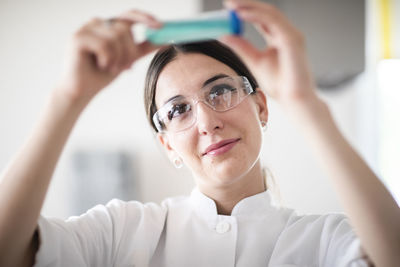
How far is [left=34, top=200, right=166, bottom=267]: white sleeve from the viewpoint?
26.0 inches

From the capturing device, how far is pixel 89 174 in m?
1.96

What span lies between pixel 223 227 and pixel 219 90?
26cm

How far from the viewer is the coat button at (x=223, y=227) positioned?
2.43 feet

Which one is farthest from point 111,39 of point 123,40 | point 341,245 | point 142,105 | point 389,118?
point 142,105

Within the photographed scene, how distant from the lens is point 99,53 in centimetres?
54

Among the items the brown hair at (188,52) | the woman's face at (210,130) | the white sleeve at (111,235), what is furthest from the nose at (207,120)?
the white sleeve at (111,235)

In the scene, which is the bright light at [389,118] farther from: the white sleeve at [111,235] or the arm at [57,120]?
the arm at [57,120]

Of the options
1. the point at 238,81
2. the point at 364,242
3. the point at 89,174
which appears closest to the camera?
the point at 364,242

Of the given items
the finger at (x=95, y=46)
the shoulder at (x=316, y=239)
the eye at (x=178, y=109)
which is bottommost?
the shoulder at (x=316, y=239)

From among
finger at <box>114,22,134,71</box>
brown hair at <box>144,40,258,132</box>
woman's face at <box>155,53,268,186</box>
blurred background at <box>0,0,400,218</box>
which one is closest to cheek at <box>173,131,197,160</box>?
woman's face at <box>155,53,268,186</box>

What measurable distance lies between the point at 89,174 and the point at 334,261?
5.02 ft

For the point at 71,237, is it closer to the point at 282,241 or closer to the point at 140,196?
the point at 282,241

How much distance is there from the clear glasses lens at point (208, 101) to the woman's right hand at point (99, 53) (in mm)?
169

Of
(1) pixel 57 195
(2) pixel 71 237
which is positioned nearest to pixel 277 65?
(2) pixel 71 237
